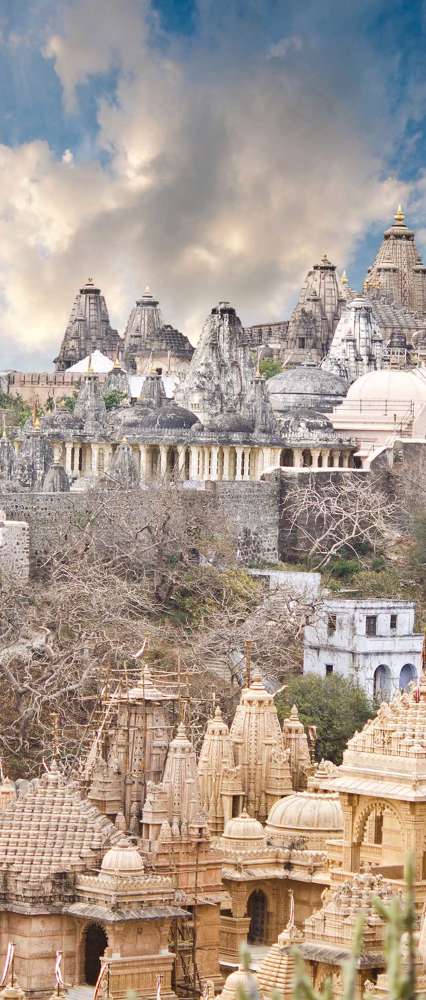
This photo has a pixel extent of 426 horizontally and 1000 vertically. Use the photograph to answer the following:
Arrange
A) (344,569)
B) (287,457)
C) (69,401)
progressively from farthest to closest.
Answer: (69,401) → (287,457) → (344,569)

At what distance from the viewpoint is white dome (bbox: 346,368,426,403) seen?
240 ft

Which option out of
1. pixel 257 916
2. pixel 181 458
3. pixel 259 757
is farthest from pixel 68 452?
pixel 257 916

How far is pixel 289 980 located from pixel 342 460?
42929mm

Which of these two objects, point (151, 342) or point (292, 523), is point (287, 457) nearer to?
point (292, 523)

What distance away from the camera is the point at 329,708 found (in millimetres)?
50344

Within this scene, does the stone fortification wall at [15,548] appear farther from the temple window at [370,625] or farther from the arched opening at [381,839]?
the arched opening at [381,839]

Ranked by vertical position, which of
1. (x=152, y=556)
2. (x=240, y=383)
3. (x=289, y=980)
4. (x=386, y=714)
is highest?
(x=240, y=383)

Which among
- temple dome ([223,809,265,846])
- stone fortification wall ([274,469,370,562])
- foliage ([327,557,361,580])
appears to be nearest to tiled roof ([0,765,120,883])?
temple dome ([223,809,265,846])

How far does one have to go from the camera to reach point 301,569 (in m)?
62.5

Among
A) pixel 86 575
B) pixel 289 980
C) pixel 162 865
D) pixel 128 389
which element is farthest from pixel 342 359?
pixel 289 980

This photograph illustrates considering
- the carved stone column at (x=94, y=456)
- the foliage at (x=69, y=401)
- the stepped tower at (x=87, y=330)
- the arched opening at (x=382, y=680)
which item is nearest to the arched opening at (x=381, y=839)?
the arched opening at (x=382, y=680)

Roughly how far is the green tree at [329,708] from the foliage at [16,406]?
117 ft

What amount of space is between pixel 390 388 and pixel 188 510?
13.7 metres

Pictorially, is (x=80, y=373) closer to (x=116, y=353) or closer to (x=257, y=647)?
(x=116, y=353)
